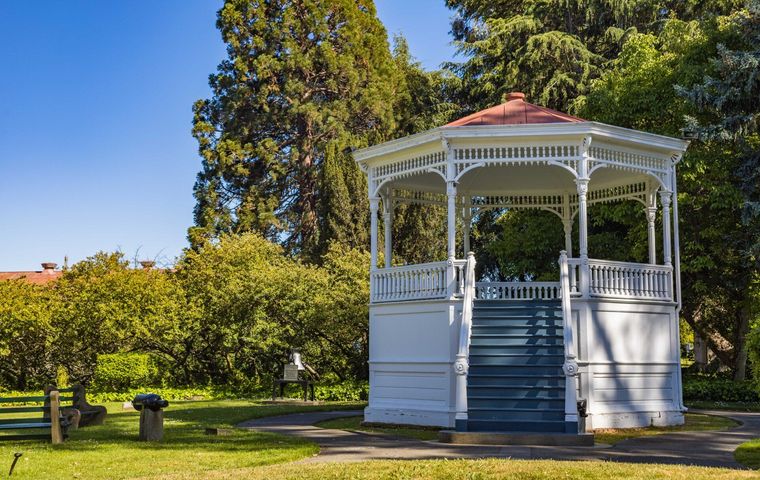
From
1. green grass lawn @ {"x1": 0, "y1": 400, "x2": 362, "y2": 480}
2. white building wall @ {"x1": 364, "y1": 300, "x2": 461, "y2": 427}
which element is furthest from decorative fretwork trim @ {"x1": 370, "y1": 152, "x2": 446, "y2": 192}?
green grass lawn @ {"x1": 0, "y1": 400, "x2": 362, "y2": 480}

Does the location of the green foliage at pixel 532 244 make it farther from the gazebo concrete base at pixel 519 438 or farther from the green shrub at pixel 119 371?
the gazebo concrete base at pixel 519 438

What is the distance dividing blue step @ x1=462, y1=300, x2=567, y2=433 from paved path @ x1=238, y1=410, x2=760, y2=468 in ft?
3.43

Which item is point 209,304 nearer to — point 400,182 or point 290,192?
point 400,182

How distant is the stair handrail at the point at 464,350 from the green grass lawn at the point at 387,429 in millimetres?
632

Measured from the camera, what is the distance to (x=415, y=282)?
1683cm

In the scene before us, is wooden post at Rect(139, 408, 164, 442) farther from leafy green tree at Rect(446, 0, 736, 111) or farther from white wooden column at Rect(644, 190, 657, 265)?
leafy green tree at Rect(446, 0, 736, 111)

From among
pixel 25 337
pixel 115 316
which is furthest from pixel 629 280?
pixel 25 337

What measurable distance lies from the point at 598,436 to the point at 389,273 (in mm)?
4847

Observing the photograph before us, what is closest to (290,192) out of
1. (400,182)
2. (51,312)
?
(51,312)

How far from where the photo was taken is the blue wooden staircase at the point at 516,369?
1398 cm

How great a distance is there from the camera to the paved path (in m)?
11.6

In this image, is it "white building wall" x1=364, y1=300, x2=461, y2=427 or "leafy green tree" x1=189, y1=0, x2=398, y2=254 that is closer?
"white building wall" x1=364, y1=300, x2=461, y2=427

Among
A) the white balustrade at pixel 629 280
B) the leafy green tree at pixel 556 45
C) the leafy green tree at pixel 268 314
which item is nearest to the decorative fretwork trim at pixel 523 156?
the white balustrade at pixel 629 280

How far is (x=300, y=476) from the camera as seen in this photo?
9.73 m
